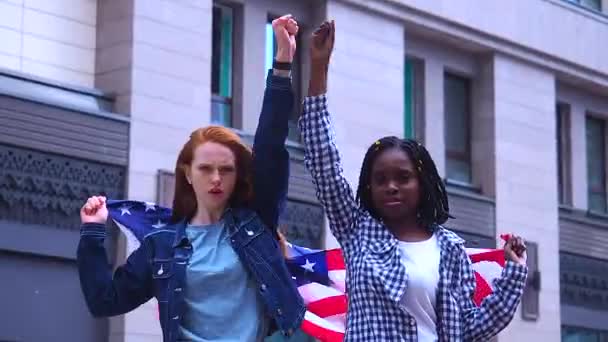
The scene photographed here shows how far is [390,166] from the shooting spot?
5117 mm

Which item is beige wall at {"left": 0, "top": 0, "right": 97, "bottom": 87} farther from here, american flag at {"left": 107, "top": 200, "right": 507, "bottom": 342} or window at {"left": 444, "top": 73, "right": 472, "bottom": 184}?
american flag at {"left": 107, "top": 200, "right": 507, "bottom": 342}

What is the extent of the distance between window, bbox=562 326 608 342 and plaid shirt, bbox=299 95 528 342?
17458 millimetres

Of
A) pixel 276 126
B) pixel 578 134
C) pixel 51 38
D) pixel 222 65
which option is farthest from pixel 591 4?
pixel 276 126

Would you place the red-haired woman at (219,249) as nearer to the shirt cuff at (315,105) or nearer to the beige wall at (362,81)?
the shirt cuff at (315,105)

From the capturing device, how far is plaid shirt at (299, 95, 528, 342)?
193 inches

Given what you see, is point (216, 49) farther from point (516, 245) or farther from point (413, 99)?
point (516, 245)

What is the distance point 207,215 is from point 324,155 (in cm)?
52

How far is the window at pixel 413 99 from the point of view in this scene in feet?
65.9

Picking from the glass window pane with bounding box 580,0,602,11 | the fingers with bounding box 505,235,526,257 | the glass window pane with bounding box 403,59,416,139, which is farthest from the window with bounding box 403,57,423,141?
the fingers with bounding box 505,235,526,257

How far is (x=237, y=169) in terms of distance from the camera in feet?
17.1

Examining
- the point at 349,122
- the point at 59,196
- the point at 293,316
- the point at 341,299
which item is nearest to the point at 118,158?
the point at 59,196

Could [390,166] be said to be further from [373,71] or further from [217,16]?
[373,71]

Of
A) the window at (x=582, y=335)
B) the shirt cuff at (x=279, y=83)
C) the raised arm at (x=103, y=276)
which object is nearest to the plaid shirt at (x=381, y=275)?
the shirt cuff at (x=279, y=83)

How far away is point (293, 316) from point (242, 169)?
0.61 metres
